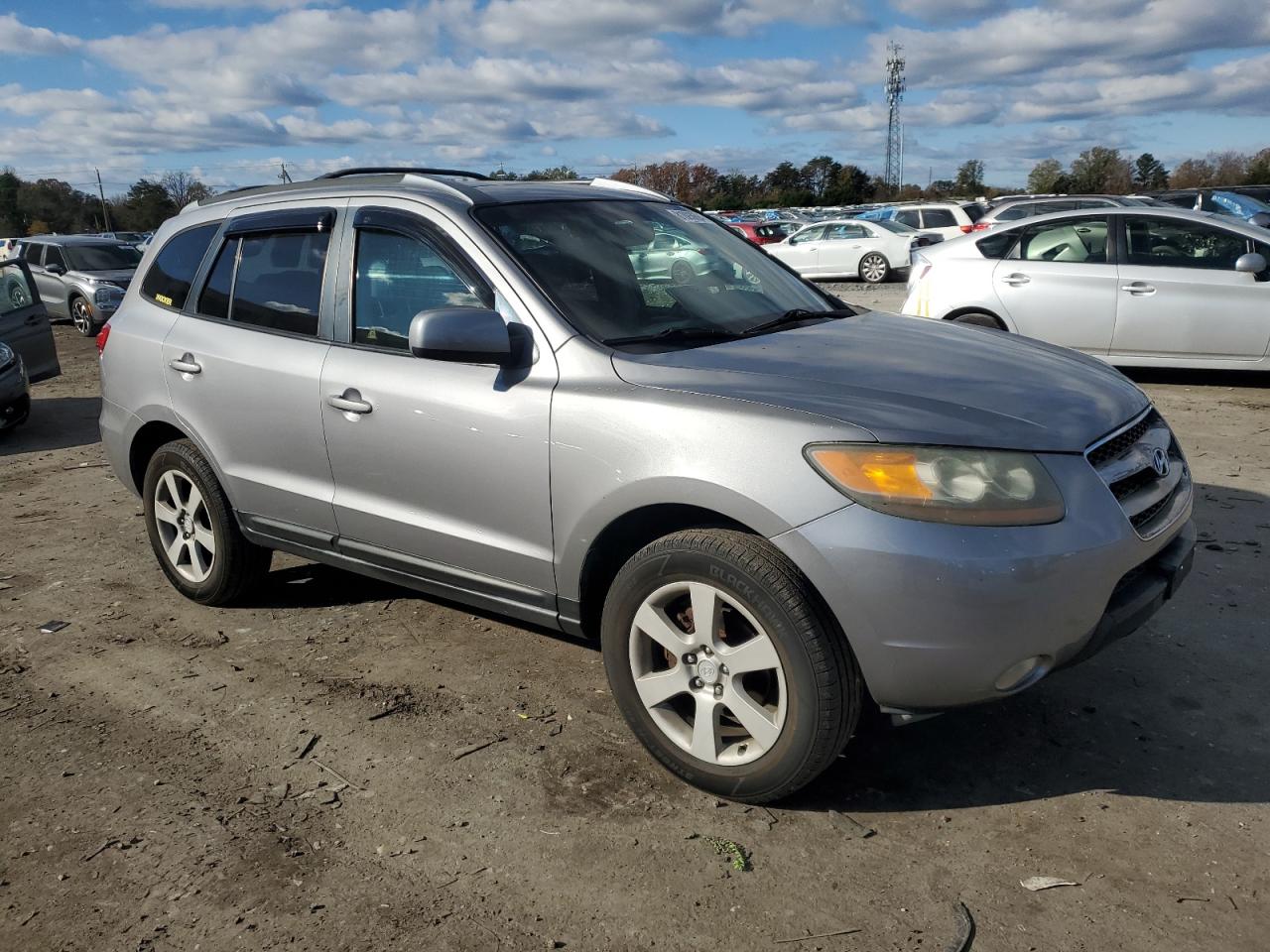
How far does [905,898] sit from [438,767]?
151 centimetres

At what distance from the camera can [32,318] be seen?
1088 centimetres

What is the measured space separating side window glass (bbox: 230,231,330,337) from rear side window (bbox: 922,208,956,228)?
2305 centimetres

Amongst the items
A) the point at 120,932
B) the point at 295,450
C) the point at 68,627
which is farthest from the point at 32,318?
the point at 120,932

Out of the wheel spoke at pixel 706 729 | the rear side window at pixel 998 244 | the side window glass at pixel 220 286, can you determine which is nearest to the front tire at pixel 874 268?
the rear side window at pixel 998 244

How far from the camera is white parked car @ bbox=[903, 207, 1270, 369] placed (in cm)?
879

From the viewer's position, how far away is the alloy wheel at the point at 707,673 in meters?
3.03

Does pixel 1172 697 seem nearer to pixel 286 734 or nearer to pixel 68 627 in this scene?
→ pixel 286 734

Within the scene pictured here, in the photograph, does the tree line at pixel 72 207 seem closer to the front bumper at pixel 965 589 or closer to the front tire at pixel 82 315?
the front tire at pixel 82 315

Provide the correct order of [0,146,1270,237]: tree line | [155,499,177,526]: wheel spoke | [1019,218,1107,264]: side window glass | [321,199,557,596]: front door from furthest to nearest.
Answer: [0,146,1270,237]: tree line, [1019,218,1107,264]: side window glass, [155,499,177,526]: wheel spoke, [321,199,557,596]: front door

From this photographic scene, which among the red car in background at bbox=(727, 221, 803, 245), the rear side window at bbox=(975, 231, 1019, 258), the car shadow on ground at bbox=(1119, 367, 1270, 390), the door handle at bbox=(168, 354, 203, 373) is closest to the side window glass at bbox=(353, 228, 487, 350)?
the door handle at bbox=(168, 354, 203, 373)

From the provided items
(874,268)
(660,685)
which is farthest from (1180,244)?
(874,268)

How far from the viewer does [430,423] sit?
3.69 m

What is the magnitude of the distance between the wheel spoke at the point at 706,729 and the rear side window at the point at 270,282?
2.14m

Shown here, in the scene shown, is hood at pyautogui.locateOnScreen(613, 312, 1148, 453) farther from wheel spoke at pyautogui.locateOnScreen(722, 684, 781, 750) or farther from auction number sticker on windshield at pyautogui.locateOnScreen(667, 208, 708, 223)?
auction number sticker on windshield at pyautogui.locateOnScreen(667, 208, 708, 223)
